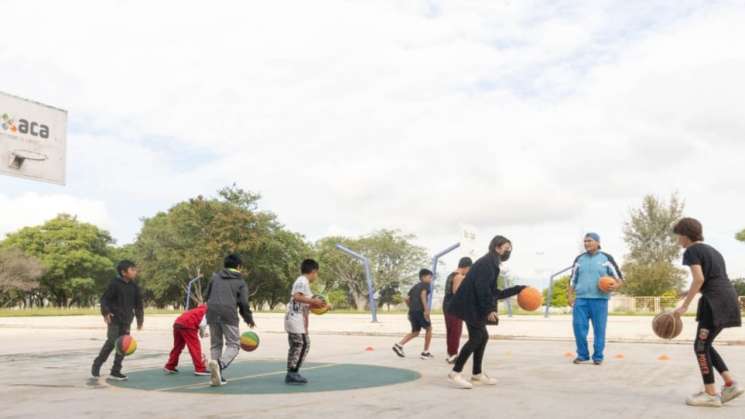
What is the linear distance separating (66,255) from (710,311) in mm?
78693

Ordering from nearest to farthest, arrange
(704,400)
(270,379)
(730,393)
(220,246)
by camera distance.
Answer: (704,400) < (730,393) < (270,379) < (220,246)

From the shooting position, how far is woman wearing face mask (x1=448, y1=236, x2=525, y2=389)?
9094mm

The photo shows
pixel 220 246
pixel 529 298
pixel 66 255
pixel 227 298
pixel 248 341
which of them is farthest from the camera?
pixel 66 255

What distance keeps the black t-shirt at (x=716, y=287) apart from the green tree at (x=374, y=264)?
7990 cm

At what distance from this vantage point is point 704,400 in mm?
7414

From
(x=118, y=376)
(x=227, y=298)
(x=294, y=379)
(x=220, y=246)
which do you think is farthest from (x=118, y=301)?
(x=220, y=246)

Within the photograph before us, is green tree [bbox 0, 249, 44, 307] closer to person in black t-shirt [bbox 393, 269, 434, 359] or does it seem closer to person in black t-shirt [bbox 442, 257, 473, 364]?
person in black t-shirt [bbox 393, 269, 434, 359]

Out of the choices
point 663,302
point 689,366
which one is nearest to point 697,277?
point 689,366

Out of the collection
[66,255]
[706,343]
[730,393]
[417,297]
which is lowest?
[730,393]

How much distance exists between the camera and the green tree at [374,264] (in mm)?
87875

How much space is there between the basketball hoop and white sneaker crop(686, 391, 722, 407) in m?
24.2

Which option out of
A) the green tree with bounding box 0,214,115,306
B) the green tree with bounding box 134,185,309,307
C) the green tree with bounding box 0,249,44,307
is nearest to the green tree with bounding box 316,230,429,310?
the green tree with bounding box 134,185,309,307

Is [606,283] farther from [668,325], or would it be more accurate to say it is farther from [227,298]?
[227,298]

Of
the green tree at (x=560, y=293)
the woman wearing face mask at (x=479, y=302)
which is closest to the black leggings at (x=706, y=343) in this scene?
the woman wearing face mask at (x=479, y=302)
